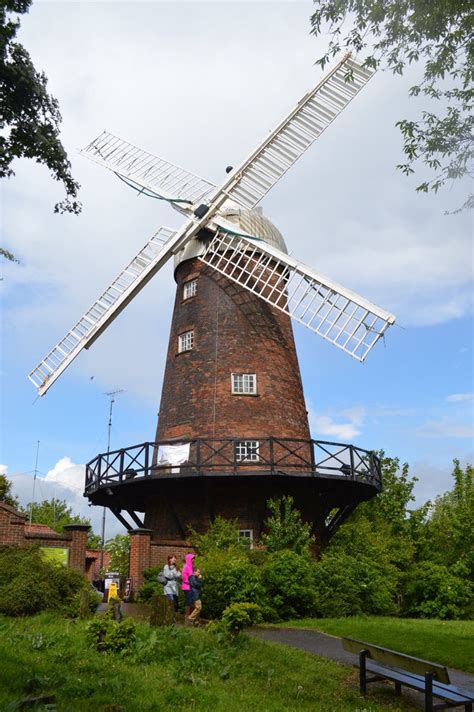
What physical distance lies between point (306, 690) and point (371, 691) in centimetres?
90

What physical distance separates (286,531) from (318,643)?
6.16 metres

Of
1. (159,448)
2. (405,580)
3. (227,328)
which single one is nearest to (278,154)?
(227,328)

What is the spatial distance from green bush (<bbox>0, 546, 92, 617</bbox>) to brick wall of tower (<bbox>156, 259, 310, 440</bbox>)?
7035 millimetres

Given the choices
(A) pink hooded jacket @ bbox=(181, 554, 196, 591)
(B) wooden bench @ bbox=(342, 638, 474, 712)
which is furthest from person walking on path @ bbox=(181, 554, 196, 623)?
(B) wooden bench @ bbox=(342, 638, 474, 712)

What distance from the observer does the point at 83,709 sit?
21.4 feet

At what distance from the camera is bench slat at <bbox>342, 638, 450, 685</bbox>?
6.82 m

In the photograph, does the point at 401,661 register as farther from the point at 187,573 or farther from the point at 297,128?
the point at 297,128

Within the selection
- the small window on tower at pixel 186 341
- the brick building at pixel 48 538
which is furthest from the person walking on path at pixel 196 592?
the small window on tower at pixel 186 341

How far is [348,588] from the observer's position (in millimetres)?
16484

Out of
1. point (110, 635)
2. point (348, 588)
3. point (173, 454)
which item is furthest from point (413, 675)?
point (173, 454)

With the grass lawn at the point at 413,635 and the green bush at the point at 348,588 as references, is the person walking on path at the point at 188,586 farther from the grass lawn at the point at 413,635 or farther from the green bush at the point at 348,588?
the green bush at the point at 348,588

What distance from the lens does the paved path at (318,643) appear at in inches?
356

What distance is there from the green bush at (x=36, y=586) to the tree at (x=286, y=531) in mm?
5507

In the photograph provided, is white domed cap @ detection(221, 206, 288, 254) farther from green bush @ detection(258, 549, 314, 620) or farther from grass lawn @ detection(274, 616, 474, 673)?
grass lawn @ detection(274, 616, 474, 673)
